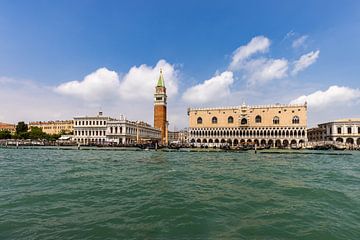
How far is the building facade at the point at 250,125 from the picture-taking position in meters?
58.9

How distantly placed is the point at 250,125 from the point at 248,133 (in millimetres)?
1821

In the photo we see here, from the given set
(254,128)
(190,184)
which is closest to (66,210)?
(190,184)

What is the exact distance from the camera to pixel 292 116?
59.2 meters

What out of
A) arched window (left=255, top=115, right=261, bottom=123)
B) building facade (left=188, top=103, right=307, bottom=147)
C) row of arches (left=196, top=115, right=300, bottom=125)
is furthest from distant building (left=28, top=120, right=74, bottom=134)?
arched window (left=255, top=115, right=261, bottom=123)

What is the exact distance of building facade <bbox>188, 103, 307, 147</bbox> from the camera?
58.9 m

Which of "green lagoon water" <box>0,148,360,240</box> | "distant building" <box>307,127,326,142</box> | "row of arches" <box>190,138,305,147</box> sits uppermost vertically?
"distant building" <box>307,127,326,142</box>

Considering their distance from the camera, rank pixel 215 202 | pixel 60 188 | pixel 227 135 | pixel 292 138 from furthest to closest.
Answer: pixel 227 135 → pixel 292 138 → pixel 60 188 → pixel 215 202

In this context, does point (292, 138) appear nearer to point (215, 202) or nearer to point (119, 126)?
point (119, 126)

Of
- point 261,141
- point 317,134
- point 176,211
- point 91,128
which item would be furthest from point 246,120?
point 176,211

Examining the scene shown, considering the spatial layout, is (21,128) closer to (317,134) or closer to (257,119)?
(257,119)

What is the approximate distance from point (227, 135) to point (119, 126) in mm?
25543

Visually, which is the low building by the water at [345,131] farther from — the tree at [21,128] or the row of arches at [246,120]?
the tree at [21,128]

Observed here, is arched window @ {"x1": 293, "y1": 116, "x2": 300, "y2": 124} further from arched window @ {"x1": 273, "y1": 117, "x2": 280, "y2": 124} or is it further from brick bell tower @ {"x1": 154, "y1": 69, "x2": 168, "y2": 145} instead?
brick bell tower @ {"x1": 154, "y1": 69, "x2": 168, "y2": 145}

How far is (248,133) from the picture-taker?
203 feet
